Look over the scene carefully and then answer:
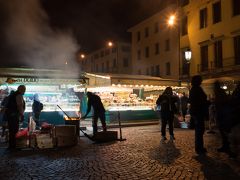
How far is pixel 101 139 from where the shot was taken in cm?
1043

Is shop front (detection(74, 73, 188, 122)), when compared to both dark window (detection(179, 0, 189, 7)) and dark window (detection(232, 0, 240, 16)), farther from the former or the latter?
dark window (detection(179, 0, 189, 7))

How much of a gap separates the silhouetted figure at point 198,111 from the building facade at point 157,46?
86.9 ft

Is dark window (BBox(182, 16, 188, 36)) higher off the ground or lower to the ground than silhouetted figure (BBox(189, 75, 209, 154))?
higher

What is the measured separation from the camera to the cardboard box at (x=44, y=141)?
9281 mm

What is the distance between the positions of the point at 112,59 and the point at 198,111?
168ft

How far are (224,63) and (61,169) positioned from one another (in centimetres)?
2253

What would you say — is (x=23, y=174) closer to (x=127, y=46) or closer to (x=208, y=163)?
(x=208, y=163)

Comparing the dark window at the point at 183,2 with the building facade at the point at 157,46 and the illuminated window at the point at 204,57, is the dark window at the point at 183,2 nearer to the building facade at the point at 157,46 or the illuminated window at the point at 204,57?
the building facade at the point at 157,46

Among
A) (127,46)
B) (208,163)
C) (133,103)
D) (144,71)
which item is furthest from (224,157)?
(127,46)

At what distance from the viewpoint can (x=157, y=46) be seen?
38812 mm

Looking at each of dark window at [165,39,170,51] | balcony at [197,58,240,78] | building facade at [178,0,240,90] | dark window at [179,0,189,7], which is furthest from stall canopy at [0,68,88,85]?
dark window at [165,39,170,51]

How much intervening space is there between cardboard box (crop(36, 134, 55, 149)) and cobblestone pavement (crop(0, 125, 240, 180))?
0.37m

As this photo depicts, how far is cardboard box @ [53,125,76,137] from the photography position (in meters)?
9.45

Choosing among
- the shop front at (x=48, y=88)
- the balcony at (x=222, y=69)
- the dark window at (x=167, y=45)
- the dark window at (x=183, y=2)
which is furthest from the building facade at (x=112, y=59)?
the shop front at (x=48, y=88)
